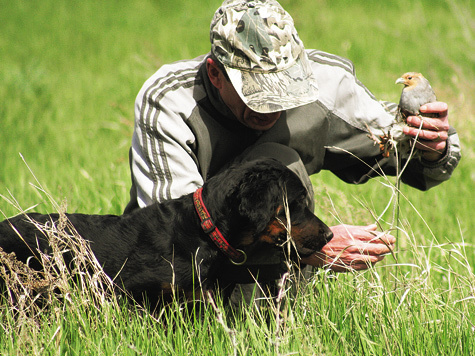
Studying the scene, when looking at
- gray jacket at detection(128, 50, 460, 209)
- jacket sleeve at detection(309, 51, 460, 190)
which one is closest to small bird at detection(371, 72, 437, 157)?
gray jacket at detection(128, 50, 460, 209)

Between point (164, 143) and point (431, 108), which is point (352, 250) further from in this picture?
Answer: point (164, 143)

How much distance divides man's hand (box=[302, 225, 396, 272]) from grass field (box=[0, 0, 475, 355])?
0.09m

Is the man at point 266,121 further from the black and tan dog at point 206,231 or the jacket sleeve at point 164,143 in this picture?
the black and tan dog at point 206,231

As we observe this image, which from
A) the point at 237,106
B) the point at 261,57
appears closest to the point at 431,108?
the point at 261,57

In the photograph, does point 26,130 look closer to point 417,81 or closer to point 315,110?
point 315,110

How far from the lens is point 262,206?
2824 millimetres

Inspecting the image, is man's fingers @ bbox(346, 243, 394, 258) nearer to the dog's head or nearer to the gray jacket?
the dog's head

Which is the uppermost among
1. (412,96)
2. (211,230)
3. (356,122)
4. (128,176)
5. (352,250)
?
(412,96)

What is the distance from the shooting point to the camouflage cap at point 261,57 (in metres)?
3.02

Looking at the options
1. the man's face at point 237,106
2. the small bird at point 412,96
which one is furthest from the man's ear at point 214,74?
the small bird at point 412,96

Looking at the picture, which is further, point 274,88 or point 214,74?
point 214,74

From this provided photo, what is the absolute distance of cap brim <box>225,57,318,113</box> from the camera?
2.98 metres

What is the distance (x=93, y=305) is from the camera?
102 inches

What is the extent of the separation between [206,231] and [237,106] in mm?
781
